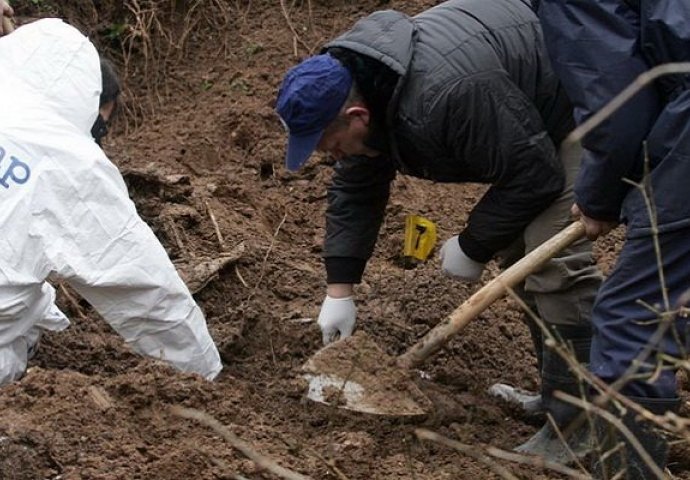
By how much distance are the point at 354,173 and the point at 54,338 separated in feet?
4.50

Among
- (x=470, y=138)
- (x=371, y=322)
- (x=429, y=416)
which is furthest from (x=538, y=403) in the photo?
(x=470, y=138)

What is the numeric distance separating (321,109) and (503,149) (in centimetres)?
57

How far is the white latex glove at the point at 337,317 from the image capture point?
4738 mm

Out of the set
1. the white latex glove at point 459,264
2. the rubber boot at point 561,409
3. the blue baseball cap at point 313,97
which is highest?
the blue baseball cap at point 313,97

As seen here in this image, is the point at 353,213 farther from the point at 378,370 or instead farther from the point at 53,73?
the point at 53,73

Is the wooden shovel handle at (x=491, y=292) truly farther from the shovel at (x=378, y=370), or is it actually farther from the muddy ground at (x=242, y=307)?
the muddy ground at (x=242, y=307)

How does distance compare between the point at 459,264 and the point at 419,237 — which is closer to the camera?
the point at 459,264

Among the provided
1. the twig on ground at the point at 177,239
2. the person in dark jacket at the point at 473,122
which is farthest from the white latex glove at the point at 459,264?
the twig on ground at the point at 177,239

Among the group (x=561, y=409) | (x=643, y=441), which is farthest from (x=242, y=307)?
(x=643, y=441)

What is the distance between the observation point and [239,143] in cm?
712

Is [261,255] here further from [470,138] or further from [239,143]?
[470,138]

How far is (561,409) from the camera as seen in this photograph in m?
4.33

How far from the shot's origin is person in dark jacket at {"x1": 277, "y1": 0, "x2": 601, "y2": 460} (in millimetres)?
3941

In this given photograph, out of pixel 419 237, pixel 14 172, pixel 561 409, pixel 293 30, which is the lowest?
pixel 293 30
